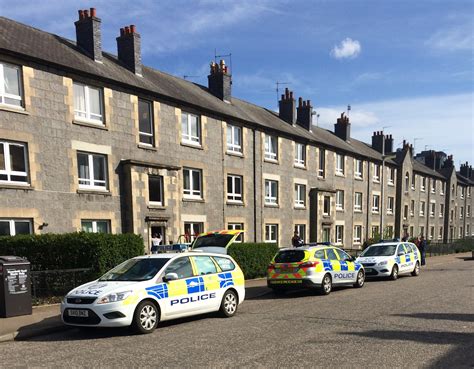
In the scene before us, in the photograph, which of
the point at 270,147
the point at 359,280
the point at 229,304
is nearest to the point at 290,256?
the point at 359,280

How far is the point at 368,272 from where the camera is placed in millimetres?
16250

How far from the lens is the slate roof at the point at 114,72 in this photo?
A: 14.5 metres

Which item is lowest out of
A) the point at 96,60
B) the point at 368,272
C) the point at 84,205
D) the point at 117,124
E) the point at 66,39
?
the point at 368,272

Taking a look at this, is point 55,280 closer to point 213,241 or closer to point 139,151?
point 213,241

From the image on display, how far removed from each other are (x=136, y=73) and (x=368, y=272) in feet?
44.6

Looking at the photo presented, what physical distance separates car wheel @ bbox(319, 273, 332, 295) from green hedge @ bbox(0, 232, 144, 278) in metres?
6.28

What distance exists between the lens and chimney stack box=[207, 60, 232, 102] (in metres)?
24.9

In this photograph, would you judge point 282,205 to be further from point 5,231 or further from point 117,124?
point 5,231

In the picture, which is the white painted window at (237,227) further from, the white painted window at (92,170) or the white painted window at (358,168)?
the white painted window at (358,168)

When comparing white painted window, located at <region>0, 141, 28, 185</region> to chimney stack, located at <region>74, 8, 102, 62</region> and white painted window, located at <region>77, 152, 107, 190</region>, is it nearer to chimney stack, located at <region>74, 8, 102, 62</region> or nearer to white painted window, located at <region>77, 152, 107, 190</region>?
white painted window, located at <region>77, 152, 107, 190</region>

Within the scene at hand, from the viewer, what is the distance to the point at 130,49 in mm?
19266

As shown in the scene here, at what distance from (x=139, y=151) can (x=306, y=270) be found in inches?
364

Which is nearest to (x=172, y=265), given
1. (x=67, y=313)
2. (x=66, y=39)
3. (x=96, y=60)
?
(x=67, y=313)

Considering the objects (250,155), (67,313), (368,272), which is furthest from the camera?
(250,155)
